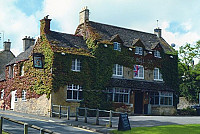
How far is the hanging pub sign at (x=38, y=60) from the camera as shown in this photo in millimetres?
32034

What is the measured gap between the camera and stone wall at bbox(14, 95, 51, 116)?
30931mm

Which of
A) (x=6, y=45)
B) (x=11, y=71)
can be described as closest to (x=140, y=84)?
(x=11, y=71)

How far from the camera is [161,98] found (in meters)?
37.8

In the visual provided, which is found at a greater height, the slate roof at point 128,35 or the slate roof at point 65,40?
the slate roof at point 128,35

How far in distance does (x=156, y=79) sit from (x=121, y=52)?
19.6 feet

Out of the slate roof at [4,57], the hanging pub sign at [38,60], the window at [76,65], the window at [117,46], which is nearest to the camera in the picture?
the hanging pub sign at [38,60]

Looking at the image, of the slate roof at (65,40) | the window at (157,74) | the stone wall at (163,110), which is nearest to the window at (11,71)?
the slate roof at (65,40)

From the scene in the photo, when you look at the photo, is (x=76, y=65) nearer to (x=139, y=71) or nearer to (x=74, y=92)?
(x=74, y=92)

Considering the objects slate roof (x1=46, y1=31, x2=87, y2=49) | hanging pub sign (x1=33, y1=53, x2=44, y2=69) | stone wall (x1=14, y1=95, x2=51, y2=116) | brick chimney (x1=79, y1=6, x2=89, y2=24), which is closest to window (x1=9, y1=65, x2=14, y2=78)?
stone wall (x1=14, y1=95, x2=51, y2=116)

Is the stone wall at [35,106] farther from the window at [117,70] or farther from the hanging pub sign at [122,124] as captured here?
the hanging pub sign at [122,124]

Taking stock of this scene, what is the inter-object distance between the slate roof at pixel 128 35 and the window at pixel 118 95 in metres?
5.87

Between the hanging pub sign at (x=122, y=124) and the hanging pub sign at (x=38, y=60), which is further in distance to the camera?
the hanging pub sign at (x=38, y=60)

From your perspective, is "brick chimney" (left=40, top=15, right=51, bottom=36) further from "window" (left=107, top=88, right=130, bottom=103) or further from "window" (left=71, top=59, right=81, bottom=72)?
"window" (left=107, top=88, right=130, bottom=103)

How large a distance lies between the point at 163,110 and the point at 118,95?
6.62m
